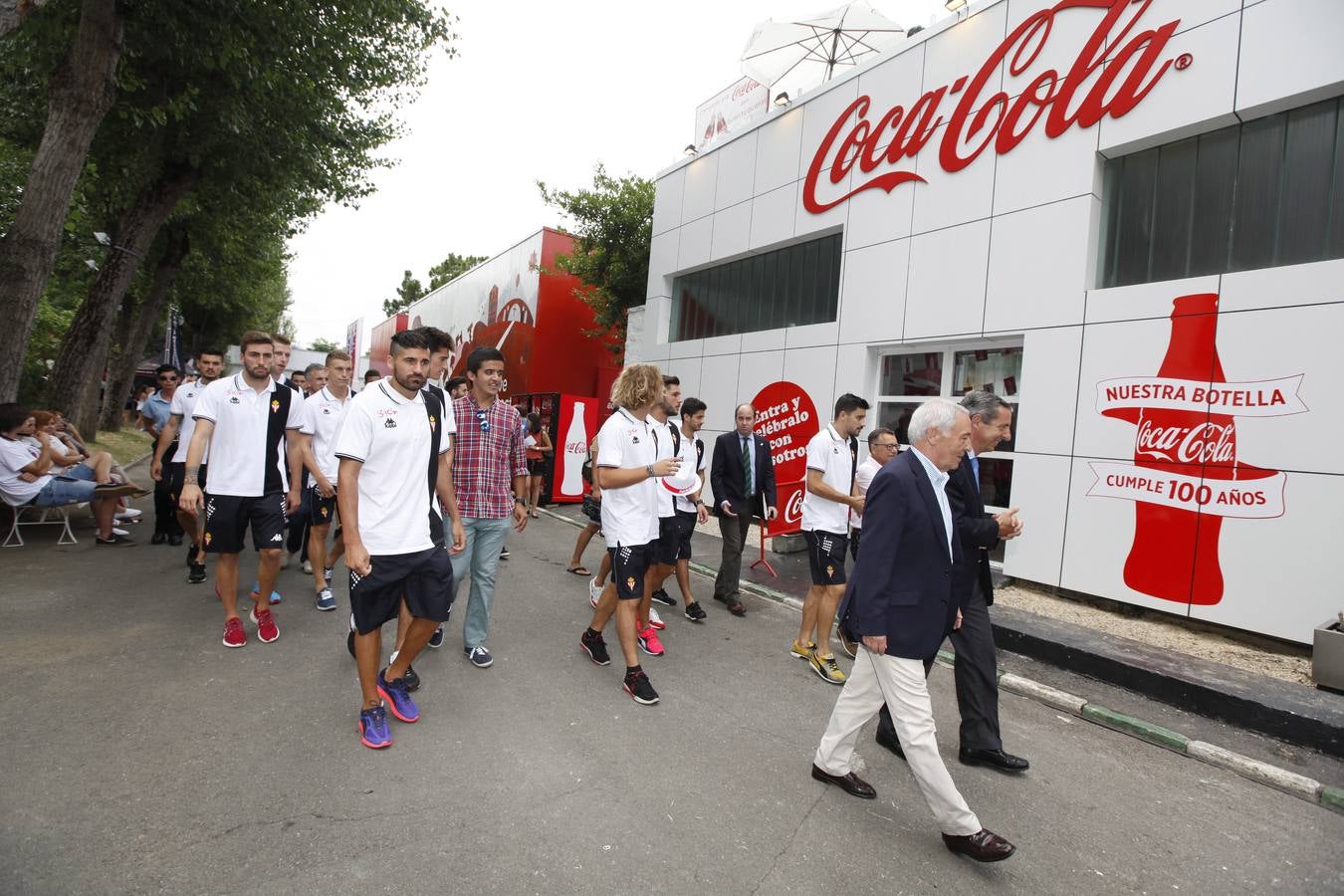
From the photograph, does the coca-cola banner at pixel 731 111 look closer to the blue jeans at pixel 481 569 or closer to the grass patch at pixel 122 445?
the blue jeans at pixel 481 569

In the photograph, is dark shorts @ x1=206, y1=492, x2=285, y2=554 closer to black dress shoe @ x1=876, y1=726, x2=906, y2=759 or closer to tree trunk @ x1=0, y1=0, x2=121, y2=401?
black dress shoe @ x1=876, y1=726, x2=906, y2=759

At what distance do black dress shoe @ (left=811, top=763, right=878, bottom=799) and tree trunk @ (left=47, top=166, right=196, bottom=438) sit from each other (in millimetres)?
12125

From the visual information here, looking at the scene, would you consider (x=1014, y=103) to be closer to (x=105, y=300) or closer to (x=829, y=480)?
(x=829, y=480)

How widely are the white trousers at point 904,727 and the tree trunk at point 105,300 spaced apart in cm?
1219

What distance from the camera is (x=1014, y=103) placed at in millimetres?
8016

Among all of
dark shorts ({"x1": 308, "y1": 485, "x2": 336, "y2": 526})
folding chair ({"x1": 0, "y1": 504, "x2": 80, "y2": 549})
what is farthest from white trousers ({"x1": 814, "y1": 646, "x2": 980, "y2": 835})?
folding chair ({"x1": 0, "y1": 504, "x2": 80, "y2": 549})

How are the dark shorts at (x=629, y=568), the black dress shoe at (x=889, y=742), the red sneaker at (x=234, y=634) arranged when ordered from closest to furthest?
the black dress shoe at (x=889, y=742)
the dark shorts at (x=629, y=568)
the red sneaker at (x=234, y=634)

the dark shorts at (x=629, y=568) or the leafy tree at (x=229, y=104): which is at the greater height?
the leafy tree at (x=229, y=104)

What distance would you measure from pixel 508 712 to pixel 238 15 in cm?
1033

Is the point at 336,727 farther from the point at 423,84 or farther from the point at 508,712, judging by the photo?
the point at 423,84

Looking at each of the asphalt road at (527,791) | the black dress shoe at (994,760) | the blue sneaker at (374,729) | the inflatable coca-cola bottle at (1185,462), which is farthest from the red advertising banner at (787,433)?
the blue sneaker at (374,729)

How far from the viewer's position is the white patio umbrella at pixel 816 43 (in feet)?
39.5

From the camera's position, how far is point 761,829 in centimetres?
271

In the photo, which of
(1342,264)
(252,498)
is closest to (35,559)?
(252,498)
